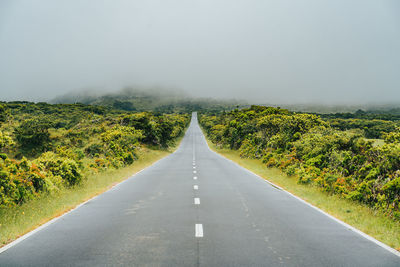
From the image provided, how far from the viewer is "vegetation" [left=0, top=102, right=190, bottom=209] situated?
1051cm

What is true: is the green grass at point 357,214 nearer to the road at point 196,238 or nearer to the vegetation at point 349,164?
the vegetation at point 349,164

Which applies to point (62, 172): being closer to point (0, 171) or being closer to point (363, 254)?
point (0, 171)

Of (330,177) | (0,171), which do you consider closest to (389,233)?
(330,177)

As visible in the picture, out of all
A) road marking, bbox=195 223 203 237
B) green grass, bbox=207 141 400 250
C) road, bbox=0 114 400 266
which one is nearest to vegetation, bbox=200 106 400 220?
green grass, bbox=207 141 400 250

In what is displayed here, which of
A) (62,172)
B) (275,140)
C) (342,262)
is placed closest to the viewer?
(342,262)

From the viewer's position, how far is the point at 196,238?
20.8 ft

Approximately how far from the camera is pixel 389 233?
7211 mm

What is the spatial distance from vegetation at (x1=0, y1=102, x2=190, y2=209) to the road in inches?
95.2

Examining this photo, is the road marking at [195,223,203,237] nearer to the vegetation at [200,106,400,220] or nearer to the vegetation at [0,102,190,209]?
the vegetation at [0,102,190,209]

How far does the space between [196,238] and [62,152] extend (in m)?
15.2

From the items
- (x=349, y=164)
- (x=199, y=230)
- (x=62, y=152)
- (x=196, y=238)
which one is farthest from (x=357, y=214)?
(x=62, y=152)

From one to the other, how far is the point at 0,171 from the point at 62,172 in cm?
494

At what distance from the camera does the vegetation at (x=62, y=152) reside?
34.5ft

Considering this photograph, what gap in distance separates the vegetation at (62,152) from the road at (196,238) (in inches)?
95.2
